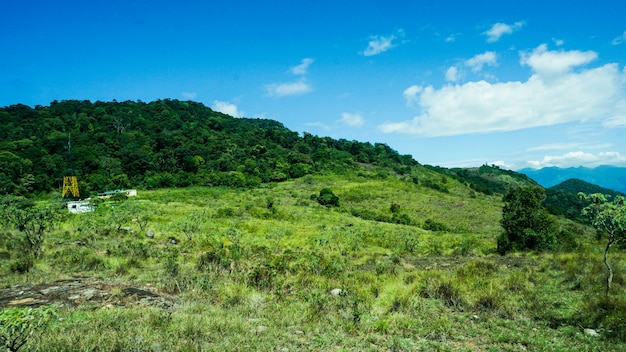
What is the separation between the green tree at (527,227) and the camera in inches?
838

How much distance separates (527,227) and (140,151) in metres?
76.9

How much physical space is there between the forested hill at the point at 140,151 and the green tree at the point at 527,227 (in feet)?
169

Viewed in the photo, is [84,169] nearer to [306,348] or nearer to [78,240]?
[78,240]

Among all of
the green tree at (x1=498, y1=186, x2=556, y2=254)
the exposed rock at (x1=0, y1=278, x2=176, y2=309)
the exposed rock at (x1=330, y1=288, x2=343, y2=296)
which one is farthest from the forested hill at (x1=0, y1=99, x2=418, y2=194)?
the exposed rock at (x1=330, y1=288, x2=343, y2=296)

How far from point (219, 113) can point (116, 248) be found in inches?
5827

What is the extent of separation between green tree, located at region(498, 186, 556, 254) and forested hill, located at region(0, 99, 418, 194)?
5157cm

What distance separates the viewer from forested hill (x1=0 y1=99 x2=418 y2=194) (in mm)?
66875

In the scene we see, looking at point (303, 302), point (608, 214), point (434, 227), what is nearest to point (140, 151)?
point (434, 227)

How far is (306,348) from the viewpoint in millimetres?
6062

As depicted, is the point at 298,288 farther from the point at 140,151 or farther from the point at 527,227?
the point at 140,151

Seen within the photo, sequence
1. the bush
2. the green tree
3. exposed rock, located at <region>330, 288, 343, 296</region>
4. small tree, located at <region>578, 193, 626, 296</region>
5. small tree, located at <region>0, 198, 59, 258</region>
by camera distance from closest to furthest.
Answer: small tree, located at <region>578, 193, 626, 296</region>
exposed rock, located at <region>330, 288, 343, 296</region>
small tree, located at <region>0, 198, 59, 258</region>
the green tree
the bush

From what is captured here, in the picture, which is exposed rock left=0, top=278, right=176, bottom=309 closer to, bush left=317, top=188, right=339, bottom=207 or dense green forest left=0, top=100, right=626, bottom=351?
dense green forest left=0, top=100, right=626, bottom=351

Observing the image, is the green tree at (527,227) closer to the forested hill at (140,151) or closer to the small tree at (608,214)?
the small tree at (608,214)

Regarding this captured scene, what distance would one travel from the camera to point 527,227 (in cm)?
2203
